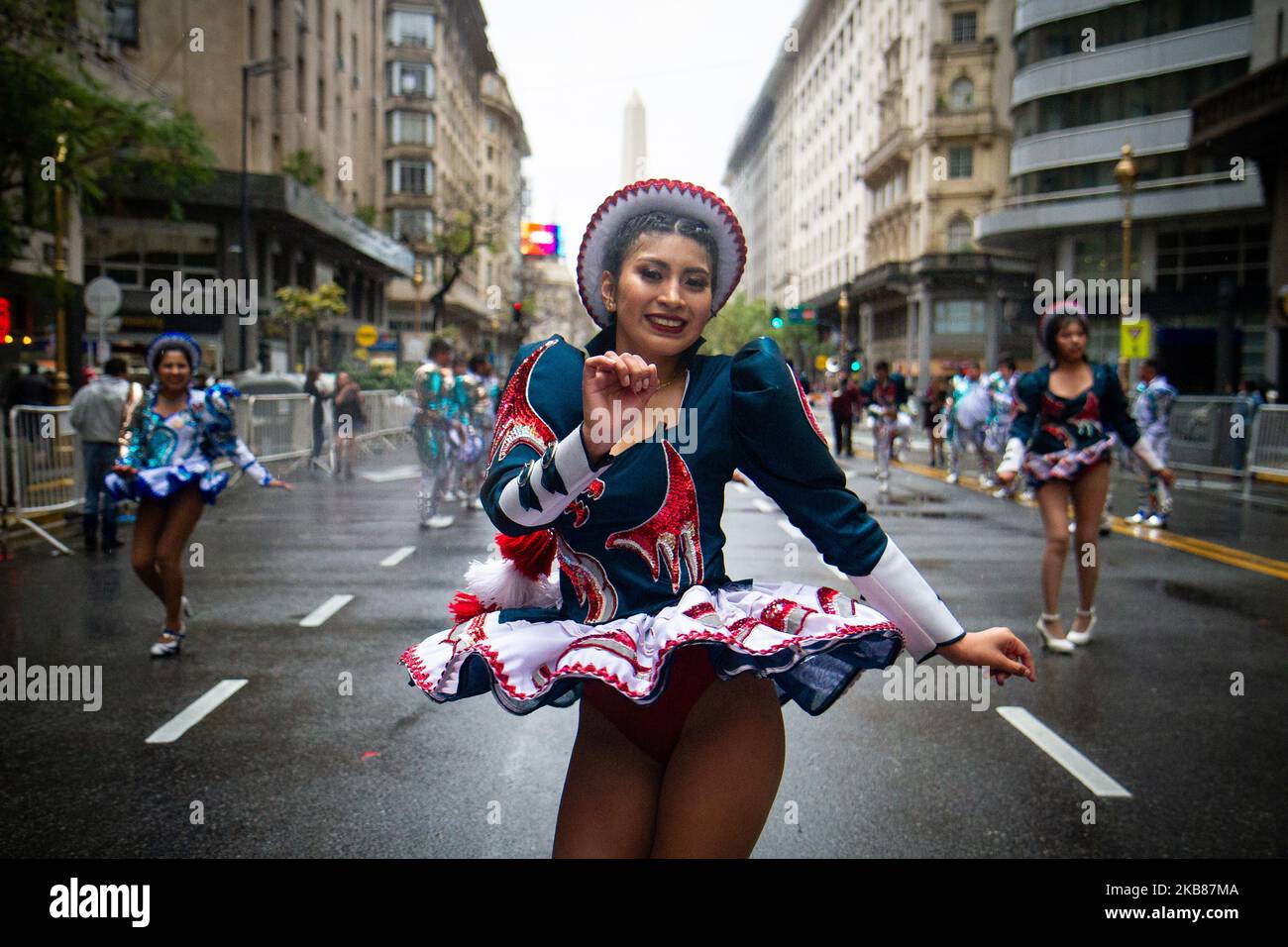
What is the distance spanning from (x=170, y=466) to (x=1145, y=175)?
43.4 metres

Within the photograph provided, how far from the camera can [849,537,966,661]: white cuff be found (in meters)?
2.35

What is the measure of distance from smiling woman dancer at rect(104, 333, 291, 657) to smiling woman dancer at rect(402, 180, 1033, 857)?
202 inches

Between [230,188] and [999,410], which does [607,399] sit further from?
[230,188]

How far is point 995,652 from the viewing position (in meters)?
2.32

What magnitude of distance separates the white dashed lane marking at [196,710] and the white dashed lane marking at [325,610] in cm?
158

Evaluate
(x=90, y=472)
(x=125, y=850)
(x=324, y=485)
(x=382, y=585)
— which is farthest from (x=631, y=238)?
(x=324, y=485)

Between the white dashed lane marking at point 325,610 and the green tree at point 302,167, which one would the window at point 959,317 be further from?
the white dashed lane marking at point 325,610

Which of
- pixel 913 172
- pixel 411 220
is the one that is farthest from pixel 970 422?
pixel 411 220

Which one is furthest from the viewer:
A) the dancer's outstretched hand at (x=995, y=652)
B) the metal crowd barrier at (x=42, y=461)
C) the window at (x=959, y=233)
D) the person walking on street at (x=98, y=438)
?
the window at (x=959, y=233)

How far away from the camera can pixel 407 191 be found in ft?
207

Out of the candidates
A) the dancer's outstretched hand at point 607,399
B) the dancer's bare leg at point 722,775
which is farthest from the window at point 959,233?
the dancer's outstretched hand at point 607,399

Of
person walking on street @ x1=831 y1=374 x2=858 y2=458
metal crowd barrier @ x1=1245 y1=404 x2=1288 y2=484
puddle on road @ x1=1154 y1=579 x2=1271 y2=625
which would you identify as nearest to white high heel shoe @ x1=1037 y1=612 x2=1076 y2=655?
puddle on road @ x1=1154 y1=579 x2=1271 y2=625

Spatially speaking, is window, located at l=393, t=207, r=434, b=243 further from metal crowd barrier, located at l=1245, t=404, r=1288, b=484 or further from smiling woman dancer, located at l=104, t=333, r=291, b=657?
smiling woman dancer, located at l=104, t=333, r=291, b=657

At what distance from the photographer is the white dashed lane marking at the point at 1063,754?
4625 millimetres
